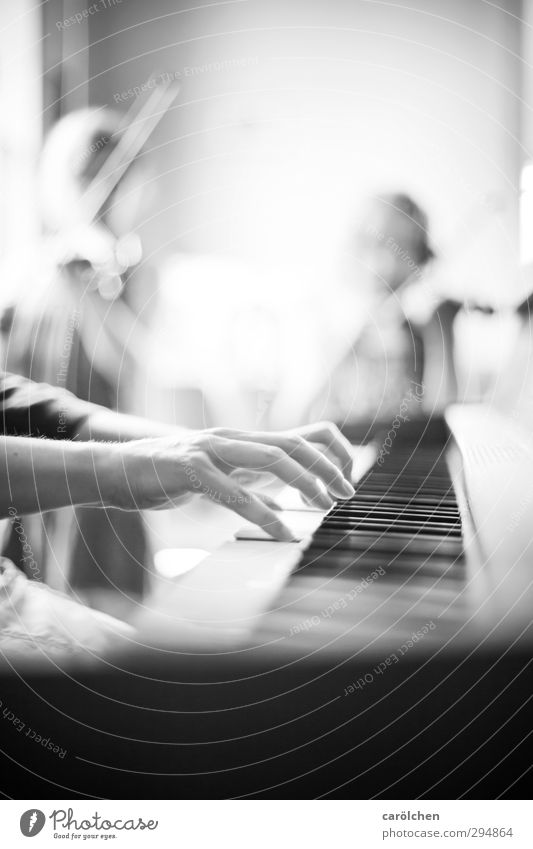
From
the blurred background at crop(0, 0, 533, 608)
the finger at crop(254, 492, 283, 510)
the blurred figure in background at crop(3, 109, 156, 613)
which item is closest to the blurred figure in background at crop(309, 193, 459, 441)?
the blurred background at crop(0, 0, 533, 608)

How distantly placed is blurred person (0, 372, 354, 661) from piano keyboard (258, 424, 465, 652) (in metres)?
0.05

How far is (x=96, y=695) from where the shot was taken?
0.85 meters

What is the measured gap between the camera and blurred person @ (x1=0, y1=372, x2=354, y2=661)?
793 millimetres

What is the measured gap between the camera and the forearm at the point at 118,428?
85 centimetres

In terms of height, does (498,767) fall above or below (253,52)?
below

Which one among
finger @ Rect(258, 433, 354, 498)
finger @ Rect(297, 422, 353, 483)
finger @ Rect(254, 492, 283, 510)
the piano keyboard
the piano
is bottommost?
the piano

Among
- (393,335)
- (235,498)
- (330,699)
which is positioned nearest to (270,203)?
(393,335)

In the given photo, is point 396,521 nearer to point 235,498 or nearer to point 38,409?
→ point 235,498

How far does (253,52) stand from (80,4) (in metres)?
0.20

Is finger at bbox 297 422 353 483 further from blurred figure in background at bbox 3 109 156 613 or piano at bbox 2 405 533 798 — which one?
blurred figure in background at bbox 3 109 156 613

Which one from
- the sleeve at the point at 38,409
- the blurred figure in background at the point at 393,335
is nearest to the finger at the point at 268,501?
the blurred figure in background at the point at 393,335

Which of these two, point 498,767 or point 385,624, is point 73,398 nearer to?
point 385,624

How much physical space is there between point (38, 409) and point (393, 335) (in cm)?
40
